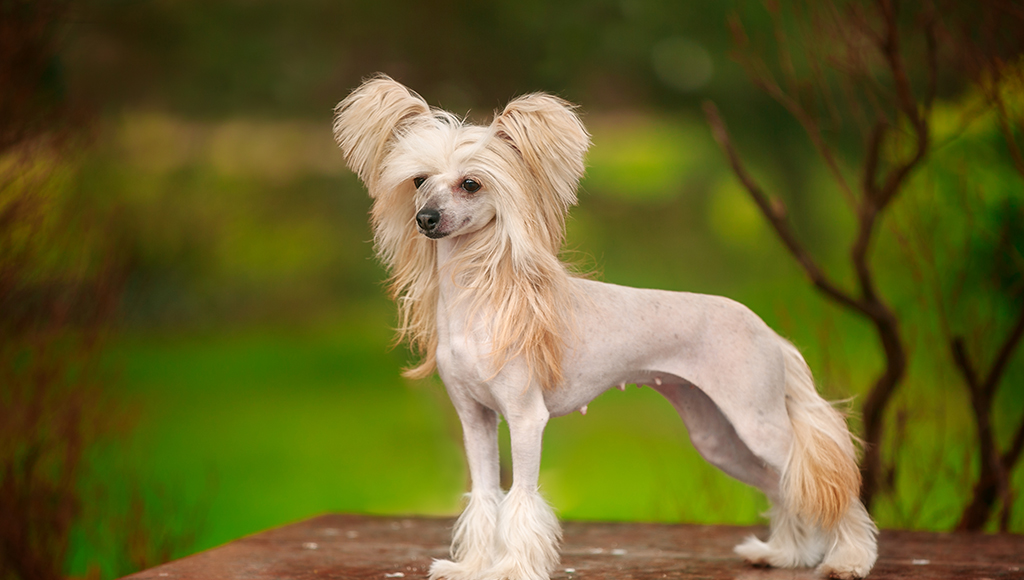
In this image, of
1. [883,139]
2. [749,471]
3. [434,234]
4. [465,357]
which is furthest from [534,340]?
[883,139]

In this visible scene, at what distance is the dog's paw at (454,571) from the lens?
2369 mm

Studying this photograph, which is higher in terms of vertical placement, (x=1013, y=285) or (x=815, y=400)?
(x=1013, y=285)

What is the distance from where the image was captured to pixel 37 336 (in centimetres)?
412

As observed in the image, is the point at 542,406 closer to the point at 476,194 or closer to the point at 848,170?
the point at 476,194

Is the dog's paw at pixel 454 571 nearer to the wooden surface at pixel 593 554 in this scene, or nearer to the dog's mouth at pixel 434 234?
the wooden surface at pixel 593 554

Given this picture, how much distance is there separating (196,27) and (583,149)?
4684 mm

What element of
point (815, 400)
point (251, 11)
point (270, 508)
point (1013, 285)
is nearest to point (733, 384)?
point (815, 400)

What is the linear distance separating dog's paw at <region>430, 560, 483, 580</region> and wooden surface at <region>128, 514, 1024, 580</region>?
172 millimetres

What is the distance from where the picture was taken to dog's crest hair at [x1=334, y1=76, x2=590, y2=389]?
228cm

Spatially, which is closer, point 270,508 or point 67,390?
point 67,390

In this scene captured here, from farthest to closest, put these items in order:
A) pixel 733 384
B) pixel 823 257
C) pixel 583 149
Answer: pixel 823 257, pixel 733 384, pixel 583 149

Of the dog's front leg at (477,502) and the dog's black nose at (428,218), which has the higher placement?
the dog's black nose at (428,218)

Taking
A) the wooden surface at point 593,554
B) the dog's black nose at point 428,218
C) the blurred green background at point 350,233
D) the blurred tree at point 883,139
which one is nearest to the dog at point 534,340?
the dog's black nose at point 428,218

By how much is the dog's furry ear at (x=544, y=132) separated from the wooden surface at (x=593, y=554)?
1201mm
